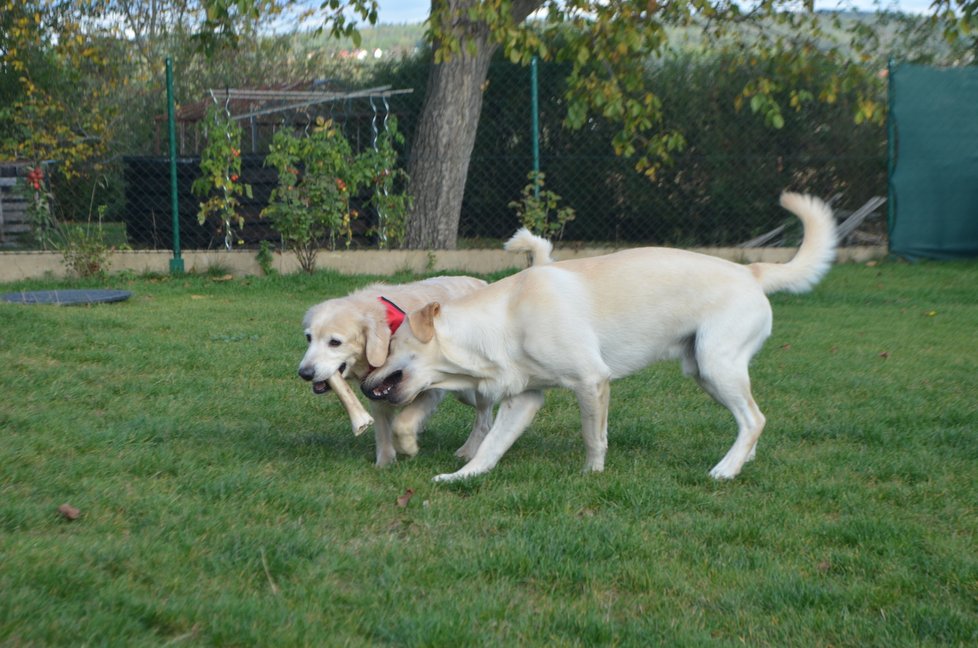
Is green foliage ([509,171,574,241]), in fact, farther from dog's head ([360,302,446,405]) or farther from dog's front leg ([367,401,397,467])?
dog's head ([360,302,446,405])

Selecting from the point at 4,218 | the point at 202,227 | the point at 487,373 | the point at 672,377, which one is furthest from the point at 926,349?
the point at 4,218

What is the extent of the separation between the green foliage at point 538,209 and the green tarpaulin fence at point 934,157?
4.24m

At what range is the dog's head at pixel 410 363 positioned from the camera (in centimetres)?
470

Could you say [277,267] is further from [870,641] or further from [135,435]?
[870,641]

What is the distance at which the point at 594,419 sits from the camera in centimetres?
475

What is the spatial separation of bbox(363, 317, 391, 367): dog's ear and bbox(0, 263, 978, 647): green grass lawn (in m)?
0.49

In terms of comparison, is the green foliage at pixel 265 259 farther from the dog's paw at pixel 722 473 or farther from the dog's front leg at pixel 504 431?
the dog's paw at pixel 722 473

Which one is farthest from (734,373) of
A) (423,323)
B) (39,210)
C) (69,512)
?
(39,210)

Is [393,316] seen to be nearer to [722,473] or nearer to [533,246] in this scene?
[533,246]

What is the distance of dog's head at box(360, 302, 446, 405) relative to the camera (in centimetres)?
470

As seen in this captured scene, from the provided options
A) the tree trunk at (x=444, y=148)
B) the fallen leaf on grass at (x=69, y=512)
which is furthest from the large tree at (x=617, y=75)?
the fallen leaf on grass at (x=69, y=512)

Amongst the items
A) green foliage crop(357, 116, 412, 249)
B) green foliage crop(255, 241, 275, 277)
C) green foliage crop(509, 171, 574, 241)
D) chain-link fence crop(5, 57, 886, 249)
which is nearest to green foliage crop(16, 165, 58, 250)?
chain-link fence crop(5, 57, 886, 249)

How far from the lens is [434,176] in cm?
1262

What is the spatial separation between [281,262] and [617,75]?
13.7 ft
